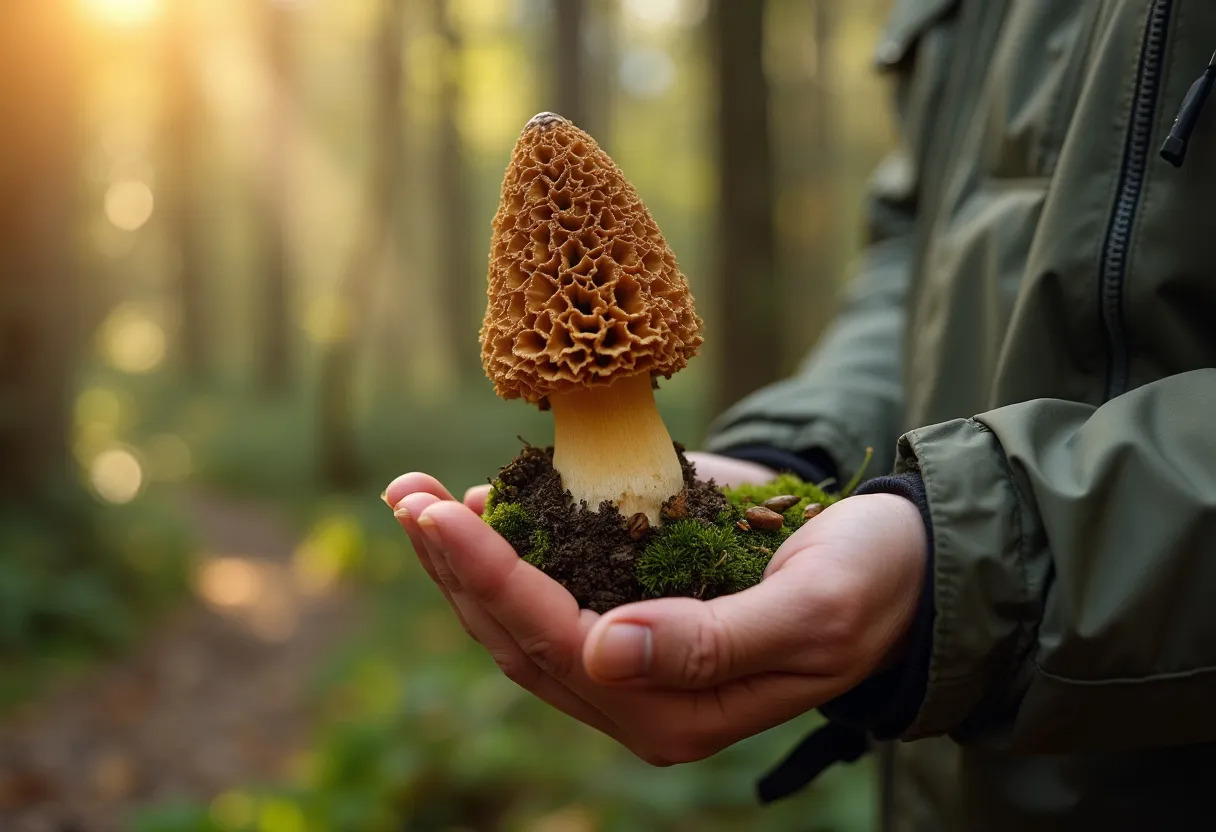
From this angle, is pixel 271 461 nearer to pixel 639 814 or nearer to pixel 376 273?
pixel 376 273

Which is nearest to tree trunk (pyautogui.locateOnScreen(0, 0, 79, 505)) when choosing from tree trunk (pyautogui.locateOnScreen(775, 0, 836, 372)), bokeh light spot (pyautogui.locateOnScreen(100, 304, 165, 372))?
tree trunk (pyautogui.locateOnScreen(775, 0, 836, 372))

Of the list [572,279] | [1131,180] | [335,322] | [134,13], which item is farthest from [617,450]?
[134,13]

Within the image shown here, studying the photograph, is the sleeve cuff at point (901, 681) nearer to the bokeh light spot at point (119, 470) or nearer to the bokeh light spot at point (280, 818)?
the bokeh light spot at point (280, 818)

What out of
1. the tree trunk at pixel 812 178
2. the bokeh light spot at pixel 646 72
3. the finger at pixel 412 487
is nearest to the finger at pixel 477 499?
the finger at pixel 412 487

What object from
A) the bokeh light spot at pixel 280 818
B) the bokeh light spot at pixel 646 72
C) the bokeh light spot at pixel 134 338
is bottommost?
the bokeh light spot at pixel 134 338

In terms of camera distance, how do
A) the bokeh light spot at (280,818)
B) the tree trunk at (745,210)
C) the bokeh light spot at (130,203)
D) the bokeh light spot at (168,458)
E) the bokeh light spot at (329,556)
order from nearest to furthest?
1. the bokeh light spot at (280,818)
2. the tree trunk at (745,210)
3. the bokeh light spot at (329,556)
4. the bokeh light spot at (168,458)
5. the bokeh light spot at (130,203)

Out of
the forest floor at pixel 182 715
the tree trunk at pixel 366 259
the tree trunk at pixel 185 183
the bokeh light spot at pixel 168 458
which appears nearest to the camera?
the forest floor at pixel 182 715

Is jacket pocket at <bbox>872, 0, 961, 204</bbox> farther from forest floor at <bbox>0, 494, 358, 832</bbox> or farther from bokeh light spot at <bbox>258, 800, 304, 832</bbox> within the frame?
forest floor at <bbox>0, 494, 358, 832</bbox>
